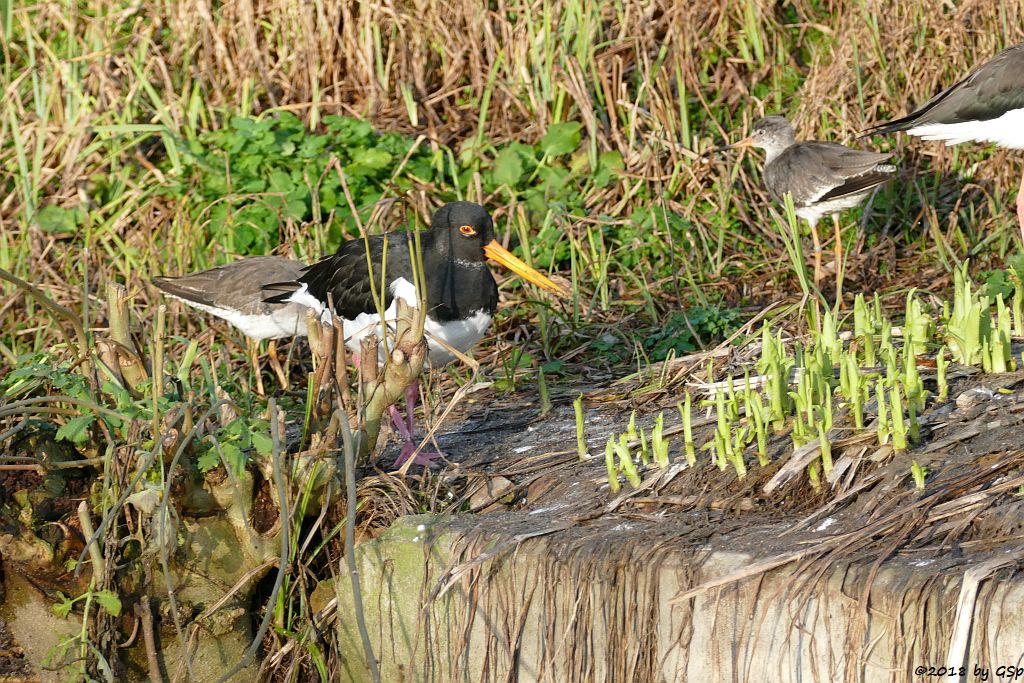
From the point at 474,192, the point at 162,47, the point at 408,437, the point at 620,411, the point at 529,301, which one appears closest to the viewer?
the point at 408,437

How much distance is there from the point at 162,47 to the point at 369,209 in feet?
7.18

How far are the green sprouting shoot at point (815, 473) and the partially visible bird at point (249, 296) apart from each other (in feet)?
9.09

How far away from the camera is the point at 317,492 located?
376 centimetres

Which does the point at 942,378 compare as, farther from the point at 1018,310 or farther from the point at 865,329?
the point at 1018,310

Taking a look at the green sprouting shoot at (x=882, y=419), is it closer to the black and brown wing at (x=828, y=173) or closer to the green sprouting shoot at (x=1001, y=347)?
the green sprouting shoot at (x=1001, y=347)

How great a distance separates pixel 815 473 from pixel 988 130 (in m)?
2.98

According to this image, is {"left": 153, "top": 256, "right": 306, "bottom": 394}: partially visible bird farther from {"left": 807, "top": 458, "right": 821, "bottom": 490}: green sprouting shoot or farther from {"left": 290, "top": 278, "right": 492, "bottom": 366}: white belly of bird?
{"left": 807, "top": 458, "right": 821, "bottom": 490}: green sprouting shoot

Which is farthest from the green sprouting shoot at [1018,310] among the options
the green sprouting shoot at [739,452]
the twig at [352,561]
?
the twig at [352,561]

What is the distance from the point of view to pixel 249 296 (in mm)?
5727

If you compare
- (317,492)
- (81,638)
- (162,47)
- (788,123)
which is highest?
(162,47)

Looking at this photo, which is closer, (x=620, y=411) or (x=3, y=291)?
(x=620, y=411)

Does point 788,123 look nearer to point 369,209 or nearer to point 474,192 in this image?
point 474,192

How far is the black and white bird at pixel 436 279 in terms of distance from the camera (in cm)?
479

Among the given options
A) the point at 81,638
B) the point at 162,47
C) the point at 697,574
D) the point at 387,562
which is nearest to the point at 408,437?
the point at 387,562
